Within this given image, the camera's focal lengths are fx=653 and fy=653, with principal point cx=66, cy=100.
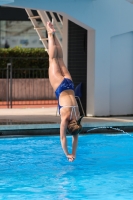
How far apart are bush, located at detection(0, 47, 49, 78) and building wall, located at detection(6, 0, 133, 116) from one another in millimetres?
8602

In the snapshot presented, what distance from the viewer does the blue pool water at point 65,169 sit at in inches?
359

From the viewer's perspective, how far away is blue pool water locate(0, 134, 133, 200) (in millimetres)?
9125

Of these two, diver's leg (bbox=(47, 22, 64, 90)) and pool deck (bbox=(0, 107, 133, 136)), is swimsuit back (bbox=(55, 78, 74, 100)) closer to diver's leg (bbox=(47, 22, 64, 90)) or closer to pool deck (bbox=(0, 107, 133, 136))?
diver's leg (bbox=(47, 22, 64, 90))

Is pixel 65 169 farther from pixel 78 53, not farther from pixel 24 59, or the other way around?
pixel 24 59

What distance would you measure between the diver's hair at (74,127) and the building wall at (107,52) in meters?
7.10

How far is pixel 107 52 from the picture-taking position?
1755 cm

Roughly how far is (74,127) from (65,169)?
1.13 m

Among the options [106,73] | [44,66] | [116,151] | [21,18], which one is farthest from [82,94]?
[21,18]

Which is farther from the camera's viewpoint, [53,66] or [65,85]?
[53,66]

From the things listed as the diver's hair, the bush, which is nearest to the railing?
the bush

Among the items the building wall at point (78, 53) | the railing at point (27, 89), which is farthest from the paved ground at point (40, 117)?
the railing at point (27, 89)

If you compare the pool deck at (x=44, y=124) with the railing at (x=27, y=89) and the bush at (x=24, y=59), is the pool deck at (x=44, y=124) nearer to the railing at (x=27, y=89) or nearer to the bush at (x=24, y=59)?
the railing at (x=27, y=89)

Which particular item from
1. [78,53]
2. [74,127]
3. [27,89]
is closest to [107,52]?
[78,53]

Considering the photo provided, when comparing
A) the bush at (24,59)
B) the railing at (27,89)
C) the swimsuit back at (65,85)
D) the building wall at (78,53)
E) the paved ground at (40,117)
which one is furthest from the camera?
the bush at (24,59)
